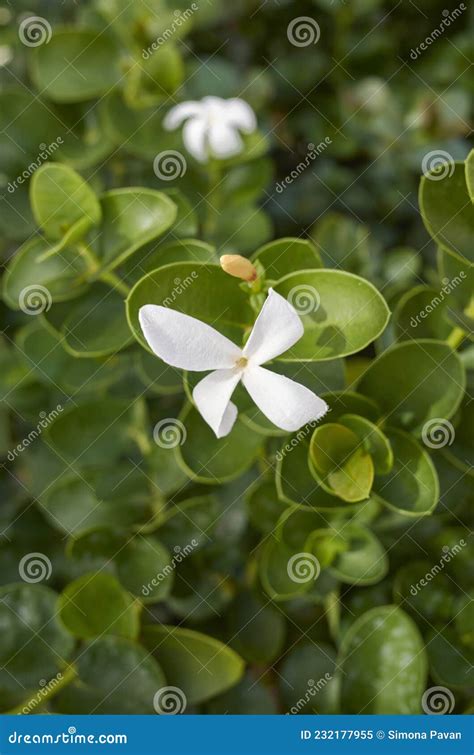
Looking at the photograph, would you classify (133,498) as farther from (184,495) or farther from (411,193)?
(411,193)

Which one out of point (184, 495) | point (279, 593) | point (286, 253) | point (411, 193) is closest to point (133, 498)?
point (184, 495)

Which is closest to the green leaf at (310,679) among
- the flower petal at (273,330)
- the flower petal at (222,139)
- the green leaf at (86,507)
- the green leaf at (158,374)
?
the green leaf at (86,507)

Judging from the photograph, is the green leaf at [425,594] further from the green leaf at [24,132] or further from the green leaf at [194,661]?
the green leaf at [24,132]

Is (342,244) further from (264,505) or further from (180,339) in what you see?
(180,339)

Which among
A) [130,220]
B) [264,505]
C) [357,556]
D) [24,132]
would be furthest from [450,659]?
[24,132]

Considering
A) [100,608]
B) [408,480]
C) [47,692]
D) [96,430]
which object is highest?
[408,480]

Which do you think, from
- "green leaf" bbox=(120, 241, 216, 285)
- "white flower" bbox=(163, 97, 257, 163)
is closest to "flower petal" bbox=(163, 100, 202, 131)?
"white flower" bbox=(163, 97, 257, 163)

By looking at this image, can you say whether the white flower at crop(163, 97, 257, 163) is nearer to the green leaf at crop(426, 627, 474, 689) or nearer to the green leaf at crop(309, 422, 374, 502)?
the green leaf at crop(309, 422, 374, 502)
